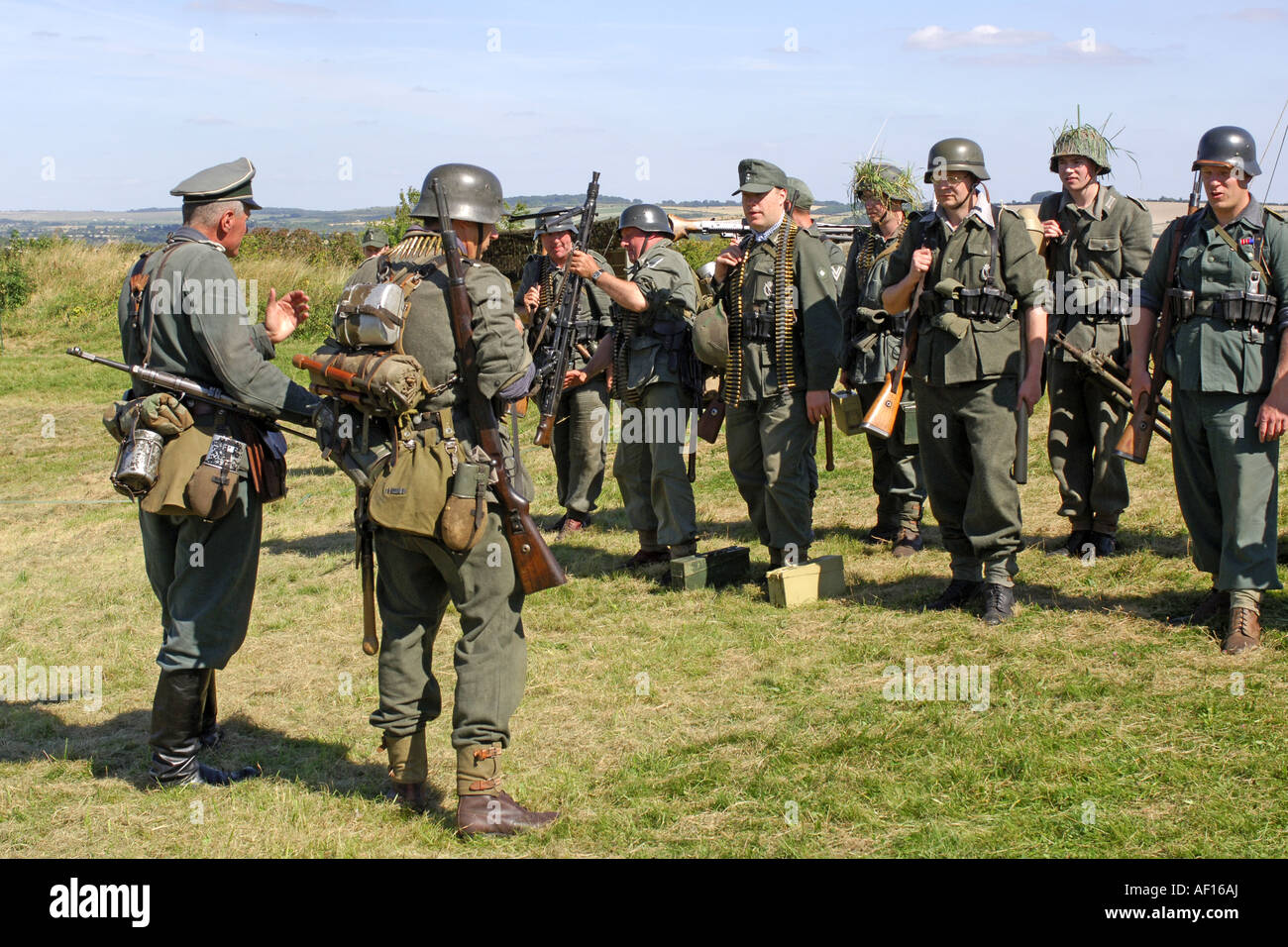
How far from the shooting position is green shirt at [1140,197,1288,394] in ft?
17.8

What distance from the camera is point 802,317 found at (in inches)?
269

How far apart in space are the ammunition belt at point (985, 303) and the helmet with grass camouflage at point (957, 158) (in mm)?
601

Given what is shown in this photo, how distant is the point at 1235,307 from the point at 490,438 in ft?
11.9

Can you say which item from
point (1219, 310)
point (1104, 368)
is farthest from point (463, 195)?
point (1104, 368)

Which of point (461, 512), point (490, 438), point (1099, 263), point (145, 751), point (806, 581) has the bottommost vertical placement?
point (145, 751)

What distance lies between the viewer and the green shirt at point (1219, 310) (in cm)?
544

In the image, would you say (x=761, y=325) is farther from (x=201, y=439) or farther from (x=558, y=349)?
(x=201, y=439)

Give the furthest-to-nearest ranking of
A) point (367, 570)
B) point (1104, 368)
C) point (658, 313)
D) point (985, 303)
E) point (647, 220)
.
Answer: point (647, 220) → point (658, 313) → point (1104, 368) → point (985, 303) → point (367, 570)

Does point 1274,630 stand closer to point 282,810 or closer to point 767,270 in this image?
point 767,270

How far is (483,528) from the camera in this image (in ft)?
13.6

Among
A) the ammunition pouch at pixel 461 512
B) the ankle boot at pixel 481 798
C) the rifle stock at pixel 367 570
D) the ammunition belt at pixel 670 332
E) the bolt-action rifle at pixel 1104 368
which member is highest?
the ammunition belt at pixel 670 332

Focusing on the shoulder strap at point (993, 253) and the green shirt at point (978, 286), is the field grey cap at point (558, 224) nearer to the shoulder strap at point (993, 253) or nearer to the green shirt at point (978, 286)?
the green shirt at point (978, 286)

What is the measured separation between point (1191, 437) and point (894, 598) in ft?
6.20

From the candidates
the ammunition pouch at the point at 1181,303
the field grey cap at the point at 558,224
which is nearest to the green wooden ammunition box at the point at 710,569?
the field grey cap at the point at 558,224
